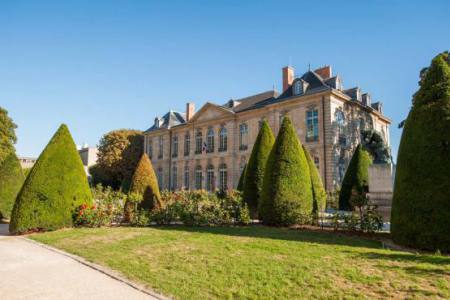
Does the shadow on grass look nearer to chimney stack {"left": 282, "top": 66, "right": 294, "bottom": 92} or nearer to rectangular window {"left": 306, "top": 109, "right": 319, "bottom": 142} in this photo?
rectangular window {"left": 306, "top": 109, "right": 319, "bottom": 142}

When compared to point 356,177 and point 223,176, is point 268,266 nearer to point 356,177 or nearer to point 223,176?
point 356,177

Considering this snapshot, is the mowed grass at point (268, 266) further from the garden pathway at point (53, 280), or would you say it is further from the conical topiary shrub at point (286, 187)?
the conical topiary shrub at point (286, 187)

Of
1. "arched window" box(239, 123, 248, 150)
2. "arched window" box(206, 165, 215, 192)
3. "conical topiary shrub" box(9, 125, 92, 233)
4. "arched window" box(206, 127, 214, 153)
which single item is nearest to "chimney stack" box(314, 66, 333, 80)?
"arched window" box(239, 123, 248, 150)

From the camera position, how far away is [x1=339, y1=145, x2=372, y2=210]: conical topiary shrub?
15109mm

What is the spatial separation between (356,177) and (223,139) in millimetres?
17572

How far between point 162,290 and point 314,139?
2107cm

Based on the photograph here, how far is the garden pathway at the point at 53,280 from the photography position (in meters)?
3.83

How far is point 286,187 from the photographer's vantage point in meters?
9.38

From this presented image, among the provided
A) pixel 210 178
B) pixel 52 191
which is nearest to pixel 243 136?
pixel 210 178

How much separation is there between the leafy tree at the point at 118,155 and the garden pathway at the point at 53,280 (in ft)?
107

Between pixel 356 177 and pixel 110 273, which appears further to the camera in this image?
pixel 356 177

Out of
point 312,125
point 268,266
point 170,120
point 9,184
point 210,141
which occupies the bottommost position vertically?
point 268,266

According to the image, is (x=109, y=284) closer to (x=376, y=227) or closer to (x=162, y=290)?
(x=162, y=290)

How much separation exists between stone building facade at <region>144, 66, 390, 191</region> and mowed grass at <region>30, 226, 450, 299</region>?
55.5 ft
